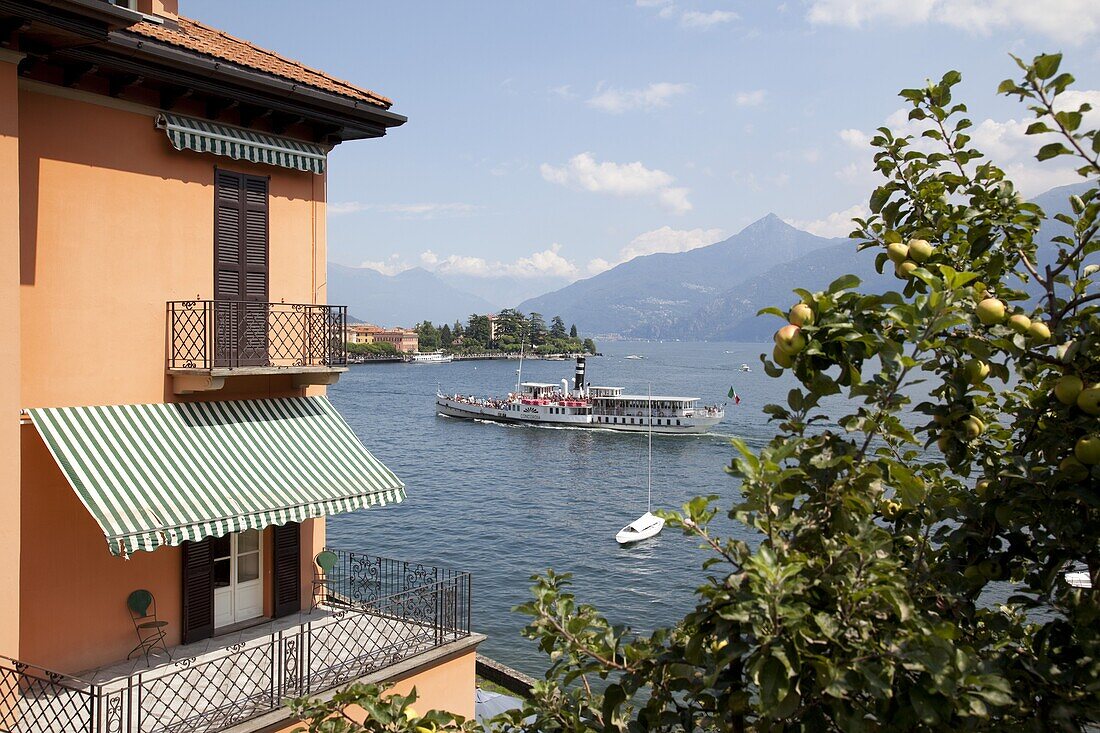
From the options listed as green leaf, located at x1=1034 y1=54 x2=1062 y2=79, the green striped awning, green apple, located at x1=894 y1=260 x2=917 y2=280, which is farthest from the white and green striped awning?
green leaf, located at x1=1034 y1=54 x2=1062 y2=79

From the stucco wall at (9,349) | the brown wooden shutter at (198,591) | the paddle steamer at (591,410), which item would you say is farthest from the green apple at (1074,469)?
the paddle steamer at (591,410)

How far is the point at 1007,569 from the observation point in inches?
122

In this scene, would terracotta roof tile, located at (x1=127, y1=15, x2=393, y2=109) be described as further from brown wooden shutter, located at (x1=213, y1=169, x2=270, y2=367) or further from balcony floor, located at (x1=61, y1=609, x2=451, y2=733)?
balcony floor, located at (x1=61, y1=609, x2=451, y2=733)

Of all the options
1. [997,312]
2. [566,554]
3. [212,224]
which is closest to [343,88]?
[212,224]

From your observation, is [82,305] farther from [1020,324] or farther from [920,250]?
[1020,324]

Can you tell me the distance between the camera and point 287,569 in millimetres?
11594

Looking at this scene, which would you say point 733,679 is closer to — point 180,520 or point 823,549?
point 823,549

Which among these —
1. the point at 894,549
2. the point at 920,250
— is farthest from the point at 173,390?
the point at 920,250

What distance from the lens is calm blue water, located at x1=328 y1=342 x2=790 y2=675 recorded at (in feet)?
96.2

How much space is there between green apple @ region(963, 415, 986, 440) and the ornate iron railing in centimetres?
868

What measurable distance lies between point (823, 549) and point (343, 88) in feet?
35.1

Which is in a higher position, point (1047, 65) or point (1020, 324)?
point (1047, 65)

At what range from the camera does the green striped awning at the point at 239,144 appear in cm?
999

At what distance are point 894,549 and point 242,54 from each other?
10355mm
